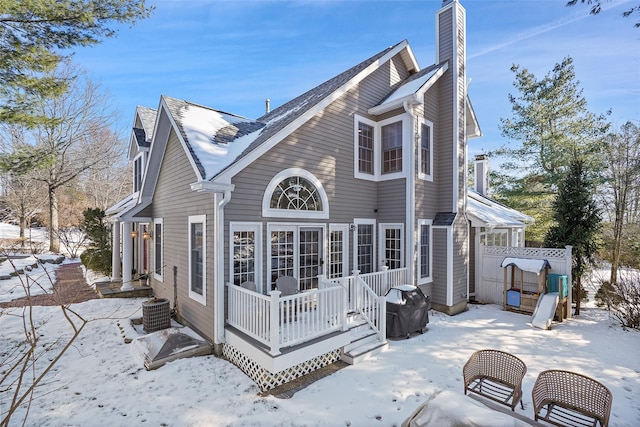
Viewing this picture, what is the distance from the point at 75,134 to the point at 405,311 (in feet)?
82.2

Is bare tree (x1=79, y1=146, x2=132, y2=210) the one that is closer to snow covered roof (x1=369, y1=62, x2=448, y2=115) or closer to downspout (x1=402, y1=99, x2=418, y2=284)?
snow covered roof (x1=369, y1=62, x2=448, y2=115)

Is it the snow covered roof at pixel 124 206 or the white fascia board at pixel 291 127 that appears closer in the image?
the white fascia board at pixel 291 127

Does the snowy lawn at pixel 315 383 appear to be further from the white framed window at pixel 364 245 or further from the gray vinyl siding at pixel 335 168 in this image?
the white framed window at pixel 364 245

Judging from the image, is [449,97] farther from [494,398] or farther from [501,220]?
[494,398]

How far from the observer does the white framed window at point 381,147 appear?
341 inches

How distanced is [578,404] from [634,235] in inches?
603

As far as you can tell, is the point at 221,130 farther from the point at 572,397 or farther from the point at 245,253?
the point at 572,397

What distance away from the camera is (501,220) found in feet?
36.6

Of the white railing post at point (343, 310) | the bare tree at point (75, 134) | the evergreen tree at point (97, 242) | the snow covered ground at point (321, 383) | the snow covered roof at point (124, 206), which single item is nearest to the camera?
the snow covered ground at point (321, 383)

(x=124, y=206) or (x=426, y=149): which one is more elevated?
(x=426, y=149)

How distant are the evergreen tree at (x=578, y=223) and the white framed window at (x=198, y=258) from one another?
1093 centimetres

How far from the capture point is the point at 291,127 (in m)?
6.93

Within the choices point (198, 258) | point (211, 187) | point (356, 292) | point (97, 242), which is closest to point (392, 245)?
point (356, 292)

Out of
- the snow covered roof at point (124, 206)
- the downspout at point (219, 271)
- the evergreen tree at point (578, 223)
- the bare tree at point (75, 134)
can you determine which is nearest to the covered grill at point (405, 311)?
the downspout at point (219, 271)
